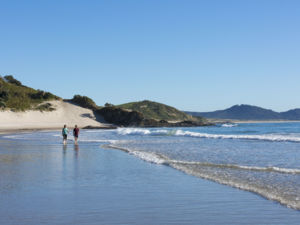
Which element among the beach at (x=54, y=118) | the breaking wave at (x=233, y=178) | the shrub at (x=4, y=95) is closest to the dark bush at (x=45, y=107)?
the beach at (x=54, y=118)

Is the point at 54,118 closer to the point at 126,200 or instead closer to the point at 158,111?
the point at 158,111

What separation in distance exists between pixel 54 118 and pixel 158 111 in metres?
66.9

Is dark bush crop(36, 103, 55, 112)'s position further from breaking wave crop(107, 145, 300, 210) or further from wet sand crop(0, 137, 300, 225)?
wet sand crop(0, 137, 300, 225)

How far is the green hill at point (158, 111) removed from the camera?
135 m

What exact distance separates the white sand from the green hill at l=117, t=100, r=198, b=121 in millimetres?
50086

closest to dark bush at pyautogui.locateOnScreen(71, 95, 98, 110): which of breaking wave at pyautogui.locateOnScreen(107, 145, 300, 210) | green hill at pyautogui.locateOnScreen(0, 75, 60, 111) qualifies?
green hill at pyautogui.locateOnScreen(0, 75, 60, 111)

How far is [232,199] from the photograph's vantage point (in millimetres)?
8070

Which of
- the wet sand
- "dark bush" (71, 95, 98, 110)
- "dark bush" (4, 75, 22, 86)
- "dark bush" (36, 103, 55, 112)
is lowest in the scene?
the wet sand

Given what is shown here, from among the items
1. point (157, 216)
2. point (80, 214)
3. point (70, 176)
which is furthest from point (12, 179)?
point (157, 216)

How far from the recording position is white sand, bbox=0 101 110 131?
6556 cm

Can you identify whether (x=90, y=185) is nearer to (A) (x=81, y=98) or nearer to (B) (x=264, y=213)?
(B) (x=264, y=213)

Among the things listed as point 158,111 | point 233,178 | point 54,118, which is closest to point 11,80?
point 54,118

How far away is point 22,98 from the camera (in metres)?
80.8

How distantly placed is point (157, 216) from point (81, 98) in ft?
278
